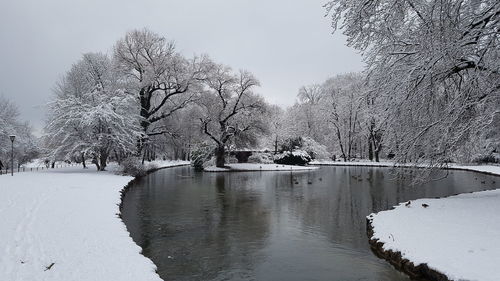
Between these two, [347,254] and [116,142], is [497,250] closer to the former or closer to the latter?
[347,254]

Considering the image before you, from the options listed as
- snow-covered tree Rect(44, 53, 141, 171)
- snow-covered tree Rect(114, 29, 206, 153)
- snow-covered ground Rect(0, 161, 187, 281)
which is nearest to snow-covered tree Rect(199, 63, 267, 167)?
snow-covered tree Rect(114, 29, 206, 153)

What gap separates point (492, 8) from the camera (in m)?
11.1

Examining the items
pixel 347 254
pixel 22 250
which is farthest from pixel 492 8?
pixel 22 250

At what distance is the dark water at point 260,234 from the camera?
9305 millimetres

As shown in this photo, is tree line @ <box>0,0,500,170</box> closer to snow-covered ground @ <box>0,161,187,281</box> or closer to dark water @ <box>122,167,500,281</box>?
dark water @ <box>122,167,500,281</box>

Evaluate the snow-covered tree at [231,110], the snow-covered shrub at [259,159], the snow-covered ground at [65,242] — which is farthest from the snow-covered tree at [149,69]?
the snow-covered ground at [65,242]

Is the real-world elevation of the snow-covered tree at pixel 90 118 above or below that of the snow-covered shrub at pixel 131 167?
above

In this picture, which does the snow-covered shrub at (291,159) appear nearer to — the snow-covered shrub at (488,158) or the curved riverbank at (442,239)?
Result: the snow-covered shrub at (488,158)

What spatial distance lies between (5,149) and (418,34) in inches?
1683

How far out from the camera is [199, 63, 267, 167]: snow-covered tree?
46.0m

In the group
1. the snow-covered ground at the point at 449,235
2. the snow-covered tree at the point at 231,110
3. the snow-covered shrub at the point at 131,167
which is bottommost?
the snow-covered ground at the point at 449,235

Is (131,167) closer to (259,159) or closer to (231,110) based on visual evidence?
(231,110)

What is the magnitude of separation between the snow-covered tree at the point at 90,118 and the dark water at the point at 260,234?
1150 cm

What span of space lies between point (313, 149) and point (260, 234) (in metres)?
54.0
